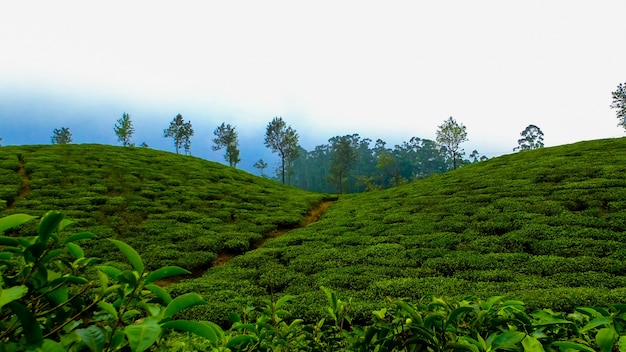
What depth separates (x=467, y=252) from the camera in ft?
27.5

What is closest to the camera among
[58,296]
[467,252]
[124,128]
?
[58,296]

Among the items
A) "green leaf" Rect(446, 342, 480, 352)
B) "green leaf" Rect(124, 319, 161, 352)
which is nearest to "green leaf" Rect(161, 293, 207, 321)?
"green leaf" Rect(124, 319, 161, 352)

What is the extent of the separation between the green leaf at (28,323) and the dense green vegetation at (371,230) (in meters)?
1.00

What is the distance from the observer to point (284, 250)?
33.6ft

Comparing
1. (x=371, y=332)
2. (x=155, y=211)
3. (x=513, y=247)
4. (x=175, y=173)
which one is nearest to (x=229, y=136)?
(x=175, y=173)

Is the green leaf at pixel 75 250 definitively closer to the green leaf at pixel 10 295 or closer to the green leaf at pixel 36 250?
the green leaf at pixel 36 250

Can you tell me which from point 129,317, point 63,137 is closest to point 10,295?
point 129,317

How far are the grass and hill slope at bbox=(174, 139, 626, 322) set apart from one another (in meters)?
0.04

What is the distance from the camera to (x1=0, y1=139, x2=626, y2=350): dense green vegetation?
21.5 ft

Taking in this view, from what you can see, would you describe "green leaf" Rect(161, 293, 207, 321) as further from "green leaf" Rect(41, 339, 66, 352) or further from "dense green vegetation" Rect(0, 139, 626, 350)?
"dense green vegetation" Rect(0, 139, 626, 350)

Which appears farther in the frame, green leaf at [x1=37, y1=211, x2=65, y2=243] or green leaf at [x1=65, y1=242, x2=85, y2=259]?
green leaf at [x1=65, y1=242, x2=85, y2=259]

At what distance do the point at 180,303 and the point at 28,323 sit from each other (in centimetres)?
37

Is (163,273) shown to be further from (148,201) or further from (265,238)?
(148,201)

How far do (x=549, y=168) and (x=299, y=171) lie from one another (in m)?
112
